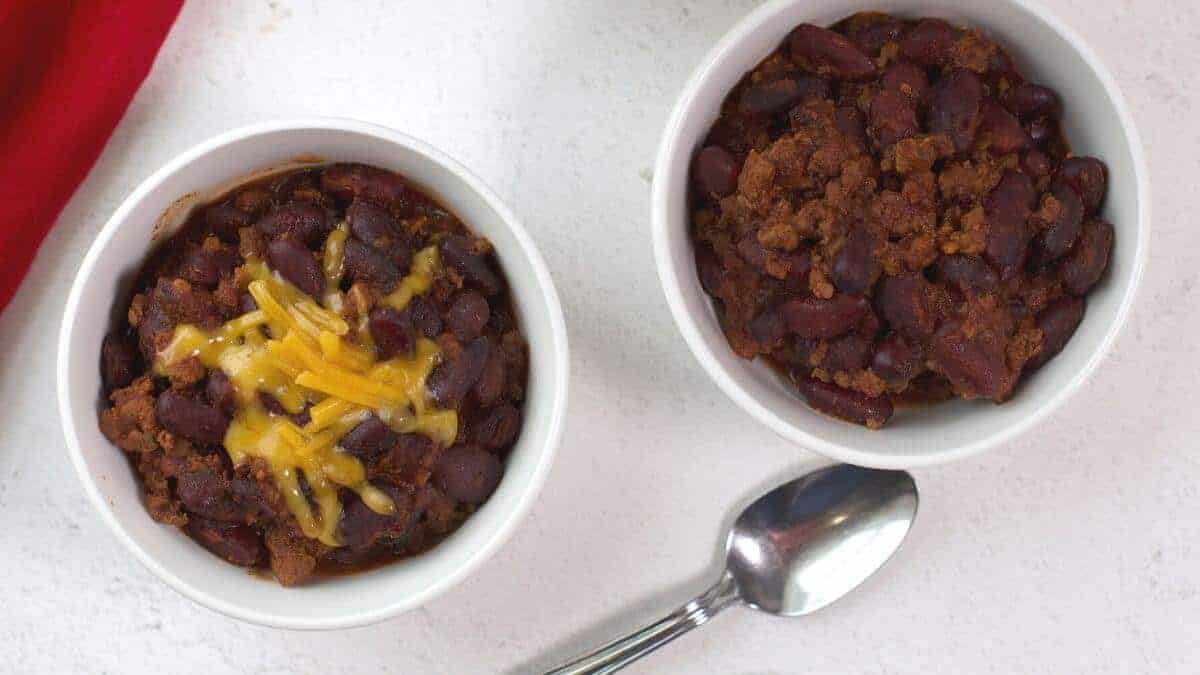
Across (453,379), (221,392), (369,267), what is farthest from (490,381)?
(221,392)

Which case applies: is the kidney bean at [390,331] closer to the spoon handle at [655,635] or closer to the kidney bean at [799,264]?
the kidney bean at [799,264]

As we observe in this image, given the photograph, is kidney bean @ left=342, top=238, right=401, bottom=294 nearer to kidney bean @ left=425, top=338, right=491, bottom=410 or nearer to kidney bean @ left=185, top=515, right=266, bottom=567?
kidney bean @ left=425, top=338, right=491, bottom=410

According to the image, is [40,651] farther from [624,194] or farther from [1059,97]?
[1059,97]

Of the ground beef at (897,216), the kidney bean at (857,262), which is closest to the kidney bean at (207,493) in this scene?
the ground beef at (897,216)

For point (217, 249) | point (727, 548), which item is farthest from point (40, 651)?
point (727, 548)

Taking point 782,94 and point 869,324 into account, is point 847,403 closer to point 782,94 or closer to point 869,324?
point 869,324

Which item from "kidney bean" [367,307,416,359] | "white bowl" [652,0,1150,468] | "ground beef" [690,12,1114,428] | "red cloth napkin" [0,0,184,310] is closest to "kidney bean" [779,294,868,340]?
"ground beef" [690,12,1114,428]
